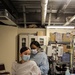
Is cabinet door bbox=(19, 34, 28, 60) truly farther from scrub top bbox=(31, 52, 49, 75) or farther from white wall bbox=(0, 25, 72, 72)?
scrub top bbox=(31, 52, 49, 75)

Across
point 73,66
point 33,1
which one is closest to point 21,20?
point 33,1

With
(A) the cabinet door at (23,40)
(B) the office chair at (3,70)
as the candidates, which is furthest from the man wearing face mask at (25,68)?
(A) the cabinet door at (23,40)

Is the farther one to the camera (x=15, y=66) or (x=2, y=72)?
(x=2, y=72)

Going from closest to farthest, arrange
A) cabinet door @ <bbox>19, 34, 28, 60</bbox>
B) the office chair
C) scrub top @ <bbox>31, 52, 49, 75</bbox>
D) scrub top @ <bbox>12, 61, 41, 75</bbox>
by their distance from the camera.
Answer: scrub top @ <bbox>12, 61, 41, 75</bbox>
scrub top @ <bbox>31, 52, 49, 75</bbox>
the office chair
cabinet door @ <bbox>19, 34, 28, 60</bbox>

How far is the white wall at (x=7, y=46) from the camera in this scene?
6.72 meters

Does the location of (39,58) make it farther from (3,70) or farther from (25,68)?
(3,70)

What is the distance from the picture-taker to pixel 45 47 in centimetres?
679

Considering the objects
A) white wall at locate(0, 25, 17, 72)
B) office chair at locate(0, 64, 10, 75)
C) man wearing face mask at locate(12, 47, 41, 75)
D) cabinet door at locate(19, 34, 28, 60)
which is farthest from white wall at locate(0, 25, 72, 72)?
man wearing face mask at locate(12, 47, 41, 75)

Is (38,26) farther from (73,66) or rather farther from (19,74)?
(19,74)

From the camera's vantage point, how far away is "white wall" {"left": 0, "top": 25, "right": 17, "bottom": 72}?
6.72 m

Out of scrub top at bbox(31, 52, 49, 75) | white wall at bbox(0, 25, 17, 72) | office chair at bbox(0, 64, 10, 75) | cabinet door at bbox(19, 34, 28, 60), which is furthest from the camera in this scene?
cabinet door at bbox(19, 34, 28, 60)

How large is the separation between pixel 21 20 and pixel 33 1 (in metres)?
2.19

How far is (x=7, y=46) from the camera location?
267 inches

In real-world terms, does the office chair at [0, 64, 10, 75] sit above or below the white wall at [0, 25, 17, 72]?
below
